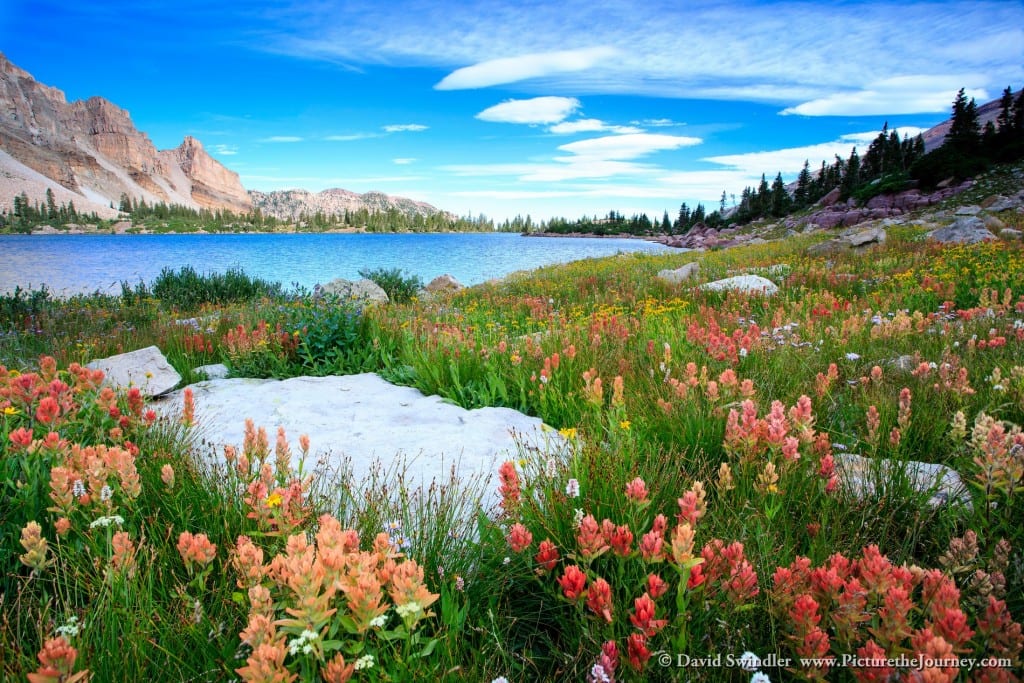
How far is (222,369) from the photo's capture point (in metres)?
6.88

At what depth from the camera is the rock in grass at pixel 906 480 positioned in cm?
242

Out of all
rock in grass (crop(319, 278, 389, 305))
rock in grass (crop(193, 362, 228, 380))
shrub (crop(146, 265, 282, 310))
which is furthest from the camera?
shrub (crop(146, 265, 282, 310))

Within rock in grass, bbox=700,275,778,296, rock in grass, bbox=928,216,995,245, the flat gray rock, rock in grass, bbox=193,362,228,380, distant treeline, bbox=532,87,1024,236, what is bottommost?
rock in grass, bbox=193,362,228,380

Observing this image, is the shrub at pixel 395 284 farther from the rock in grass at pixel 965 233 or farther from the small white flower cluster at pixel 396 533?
the rock in grass at pixel 965 233

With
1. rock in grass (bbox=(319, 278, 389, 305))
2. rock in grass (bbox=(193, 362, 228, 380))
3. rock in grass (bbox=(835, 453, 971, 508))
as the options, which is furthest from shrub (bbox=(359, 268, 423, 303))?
rock in grass (bbox=(835, 453, 971, 508))

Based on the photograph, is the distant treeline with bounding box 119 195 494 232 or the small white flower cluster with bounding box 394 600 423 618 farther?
the distant treeline with bounding box 119 195 494 232

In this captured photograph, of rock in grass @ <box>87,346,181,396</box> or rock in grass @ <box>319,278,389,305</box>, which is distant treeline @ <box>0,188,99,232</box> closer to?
rock in grass @ <box>319,278,389,305</box>

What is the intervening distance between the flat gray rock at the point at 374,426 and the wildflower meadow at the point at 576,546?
0.74ft

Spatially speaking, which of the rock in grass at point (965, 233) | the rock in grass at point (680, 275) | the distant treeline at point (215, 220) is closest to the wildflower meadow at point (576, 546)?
the rock in grass at point (680, 275)

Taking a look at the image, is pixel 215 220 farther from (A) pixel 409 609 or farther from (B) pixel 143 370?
(A) pixel 409 609

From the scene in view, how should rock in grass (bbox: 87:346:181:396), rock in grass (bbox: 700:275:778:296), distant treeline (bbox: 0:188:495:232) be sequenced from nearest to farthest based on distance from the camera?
rock in grass (bbox: 87:346:181:396) < rock in grass (bbox: 700:275:778:296) < distant treeline (bbox: 0:188:495:232)

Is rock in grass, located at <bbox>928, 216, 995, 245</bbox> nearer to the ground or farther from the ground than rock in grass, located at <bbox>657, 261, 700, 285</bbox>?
farther from the ground

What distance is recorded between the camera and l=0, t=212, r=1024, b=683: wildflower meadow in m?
1.38

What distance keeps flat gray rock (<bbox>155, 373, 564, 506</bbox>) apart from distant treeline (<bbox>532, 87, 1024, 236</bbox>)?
45371 millimetres
